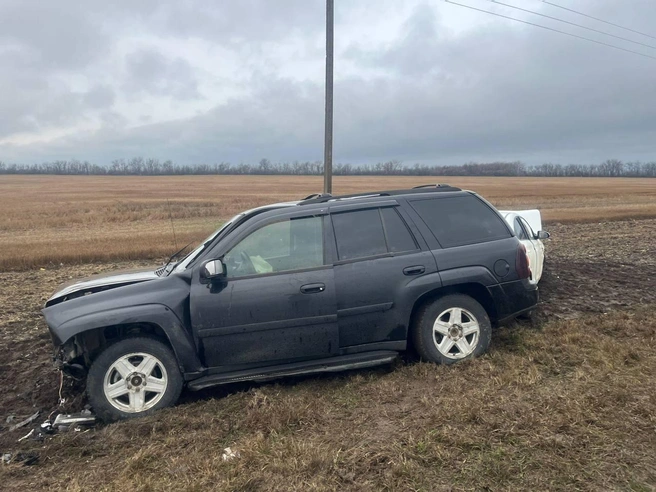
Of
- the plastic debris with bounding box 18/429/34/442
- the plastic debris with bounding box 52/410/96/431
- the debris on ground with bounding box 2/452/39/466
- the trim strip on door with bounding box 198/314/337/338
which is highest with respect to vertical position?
the trim strip on door with bounding box 198/314/337/338

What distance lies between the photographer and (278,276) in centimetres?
475

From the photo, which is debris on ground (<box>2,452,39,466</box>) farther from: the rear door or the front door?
the rear door

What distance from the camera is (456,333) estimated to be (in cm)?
513

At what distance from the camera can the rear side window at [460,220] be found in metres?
5.34

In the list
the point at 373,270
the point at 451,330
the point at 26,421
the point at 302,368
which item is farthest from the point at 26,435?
the point at 451,330

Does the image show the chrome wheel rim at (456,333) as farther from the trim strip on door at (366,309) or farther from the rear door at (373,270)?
the trim strip on door at (366,309)

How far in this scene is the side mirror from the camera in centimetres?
450

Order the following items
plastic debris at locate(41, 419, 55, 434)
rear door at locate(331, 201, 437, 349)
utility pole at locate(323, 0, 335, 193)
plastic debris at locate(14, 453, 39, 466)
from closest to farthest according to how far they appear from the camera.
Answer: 1. plastic debris at locate(14, 453, 39, 466)
2. plastic debris at locate(41, 419, 55, 434)
3. rear door at locate(331, 201, 437, 349)
4. utility pole at locate(323, 0, 335, 193)

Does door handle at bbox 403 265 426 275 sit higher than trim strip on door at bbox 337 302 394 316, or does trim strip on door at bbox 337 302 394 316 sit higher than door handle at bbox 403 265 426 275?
door handle at bbox 403 265 426 275

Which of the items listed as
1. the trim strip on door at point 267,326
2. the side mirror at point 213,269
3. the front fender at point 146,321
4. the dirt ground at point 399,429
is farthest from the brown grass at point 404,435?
the side mirror at point 213,269

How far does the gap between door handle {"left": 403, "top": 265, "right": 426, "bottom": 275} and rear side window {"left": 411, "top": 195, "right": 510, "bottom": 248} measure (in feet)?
1.28

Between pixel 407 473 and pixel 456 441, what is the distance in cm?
49

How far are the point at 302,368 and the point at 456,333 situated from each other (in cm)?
153

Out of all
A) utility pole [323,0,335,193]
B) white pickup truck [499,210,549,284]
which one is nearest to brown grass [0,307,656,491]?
white pickup truck [499,210,549,284]
